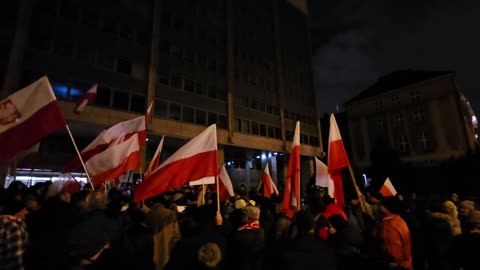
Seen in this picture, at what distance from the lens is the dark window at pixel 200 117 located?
25.8m

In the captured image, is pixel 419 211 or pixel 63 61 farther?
pixel 63 61

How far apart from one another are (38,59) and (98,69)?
3.56 m

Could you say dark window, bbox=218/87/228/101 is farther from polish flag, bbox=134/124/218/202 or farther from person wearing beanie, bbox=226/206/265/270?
person wearing beanie, bbox=226/206/265/270

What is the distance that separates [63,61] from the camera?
62.2 feet

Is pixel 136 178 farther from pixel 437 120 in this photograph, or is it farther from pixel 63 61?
pixel 437 120

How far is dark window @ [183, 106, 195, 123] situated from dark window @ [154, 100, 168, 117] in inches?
71.7

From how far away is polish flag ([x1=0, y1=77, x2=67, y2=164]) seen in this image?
4.65m

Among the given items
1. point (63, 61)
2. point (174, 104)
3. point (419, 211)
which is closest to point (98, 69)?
point (63, 61)

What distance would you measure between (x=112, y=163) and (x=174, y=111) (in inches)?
723

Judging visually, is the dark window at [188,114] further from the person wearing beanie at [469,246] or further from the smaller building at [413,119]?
the smaller building at [413,119]

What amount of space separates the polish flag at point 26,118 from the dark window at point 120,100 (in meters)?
16.5

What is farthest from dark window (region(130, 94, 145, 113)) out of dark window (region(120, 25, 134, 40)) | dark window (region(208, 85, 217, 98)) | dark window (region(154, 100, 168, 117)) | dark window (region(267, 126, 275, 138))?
dark window (region(267, 126, 275, 138))

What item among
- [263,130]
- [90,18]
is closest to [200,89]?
[263,130]

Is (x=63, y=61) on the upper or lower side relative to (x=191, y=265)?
upper
